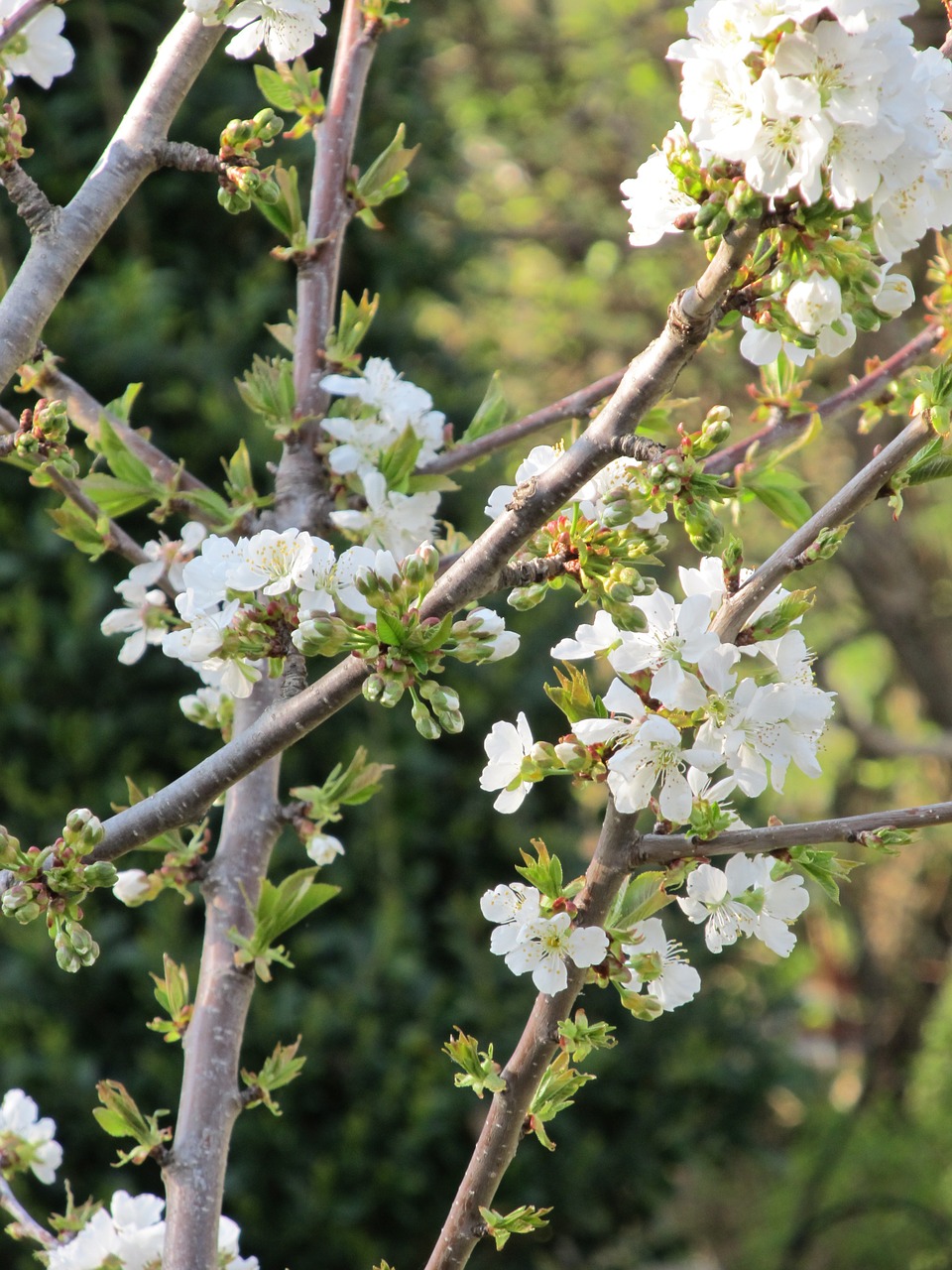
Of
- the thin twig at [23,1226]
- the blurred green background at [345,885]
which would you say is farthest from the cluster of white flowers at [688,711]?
the blurred green background at [345,885]

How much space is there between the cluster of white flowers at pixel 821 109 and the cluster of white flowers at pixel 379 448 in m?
0.47

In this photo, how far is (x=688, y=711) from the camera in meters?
0.87

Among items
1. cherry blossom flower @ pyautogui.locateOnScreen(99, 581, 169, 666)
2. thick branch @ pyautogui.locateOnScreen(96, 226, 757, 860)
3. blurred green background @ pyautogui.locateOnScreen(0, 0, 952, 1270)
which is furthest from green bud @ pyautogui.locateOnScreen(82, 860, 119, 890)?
blurred green background @ pyautogui.locateOnScreen(0, 0, 952, 1270)

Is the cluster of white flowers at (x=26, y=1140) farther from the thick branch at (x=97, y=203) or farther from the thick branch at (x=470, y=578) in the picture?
the thick branch at (x=97, y=203)

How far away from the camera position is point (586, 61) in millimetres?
5035

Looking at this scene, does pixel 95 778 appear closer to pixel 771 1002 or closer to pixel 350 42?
pixel 350 42

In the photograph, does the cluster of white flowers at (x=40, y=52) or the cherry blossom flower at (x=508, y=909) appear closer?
the cherry blossom flower at (x=508, y=909)

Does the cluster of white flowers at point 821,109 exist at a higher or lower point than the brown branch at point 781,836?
higher

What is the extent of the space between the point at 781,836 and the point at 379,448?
0.60 metres

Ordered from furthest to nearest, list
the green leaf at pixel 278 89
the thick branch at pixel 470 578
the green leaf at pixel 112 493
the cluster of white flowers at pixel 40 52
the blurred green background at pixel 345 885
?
1. the blurred green background at pixel 345 885
2. the green leaf at pixel 278 89
3. the green leaf at pixel 112 493
4. the cluster of white flowers at pixel 40 52
5. the thick branch at pixel 470 578

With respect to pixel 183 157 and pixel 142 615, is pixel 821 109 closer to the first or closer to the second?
pixel 183 157

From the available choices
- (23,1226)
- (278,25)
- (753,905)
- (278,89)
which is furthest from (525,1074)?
(278,89)

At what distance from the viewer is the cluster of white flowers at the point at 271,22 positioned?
3.46 ft

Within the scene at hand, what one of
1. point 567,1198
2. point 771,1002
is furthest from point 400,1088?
point 771,1002
